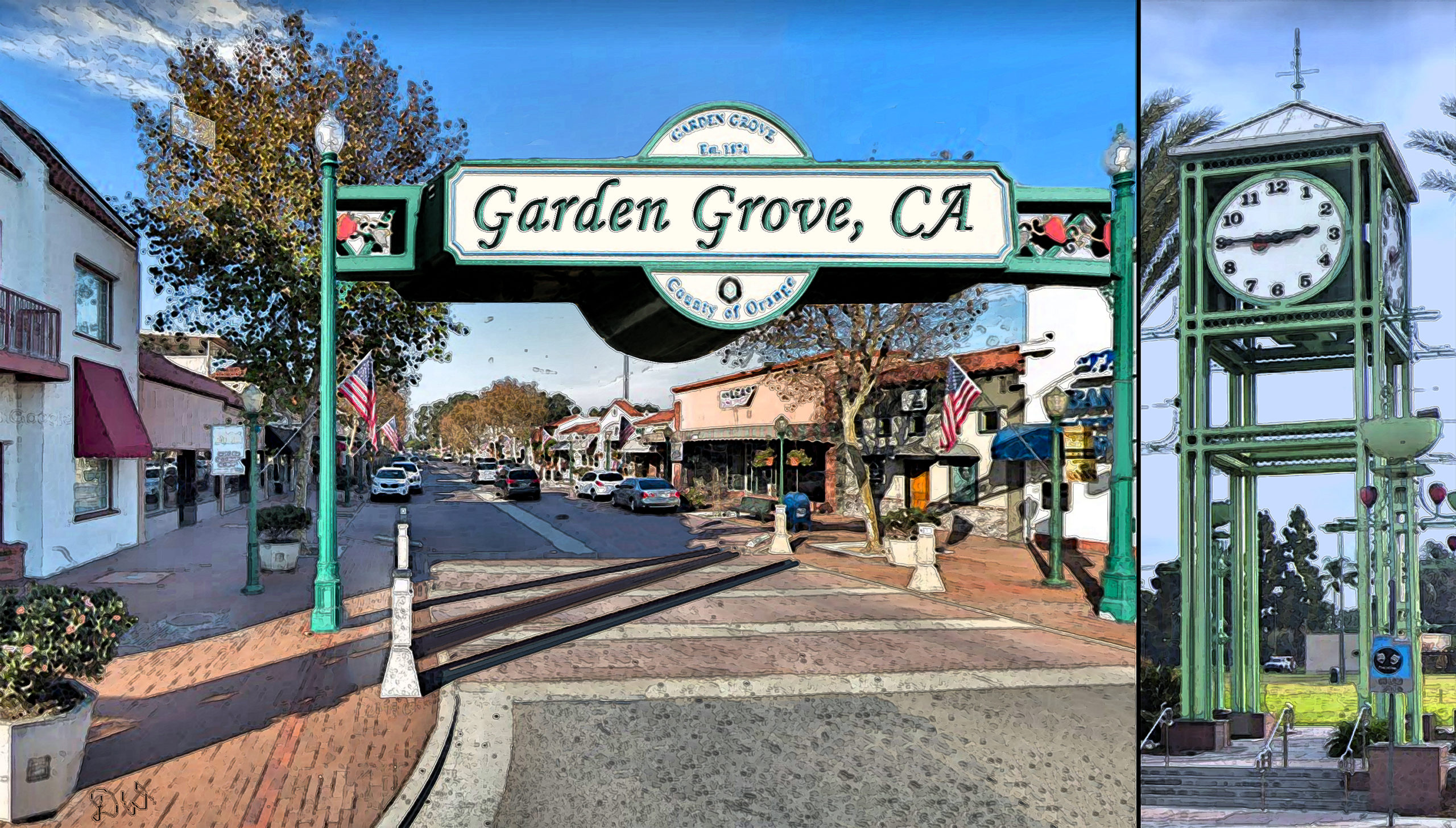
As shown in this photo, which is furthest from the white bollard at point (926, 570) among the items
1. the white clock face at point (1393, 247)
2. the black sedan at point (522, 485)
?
the black sedan at point (522, 485)

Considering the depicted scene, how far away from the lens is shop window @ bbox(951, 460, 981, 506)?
71.4 ft

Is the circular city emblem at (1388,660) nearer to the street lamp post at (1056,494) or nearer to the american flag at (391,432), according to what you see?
the street lamp post at (1056,494)

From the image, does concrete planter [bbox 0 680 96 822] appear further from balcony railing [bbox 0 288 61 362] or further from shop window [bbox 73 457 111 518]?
shop window [bbox 73 457 111 518]

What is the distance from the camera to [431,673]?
735 cm

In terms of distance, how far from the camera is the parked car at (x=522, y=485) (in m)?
36.1

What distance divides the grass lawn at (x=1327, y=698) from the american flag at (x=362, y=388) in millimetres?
14565

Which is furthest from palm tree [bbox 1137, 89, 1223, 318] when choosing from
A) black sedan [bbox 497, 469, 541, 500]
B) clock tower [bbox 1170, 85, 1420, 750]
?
black sedan [bbox 497, 469, 541, 500]

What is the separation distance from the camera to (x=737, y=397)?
30.6 metres

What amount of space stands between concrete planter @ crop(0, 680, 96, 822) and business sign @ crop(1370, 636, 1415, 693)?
10996 millimetres

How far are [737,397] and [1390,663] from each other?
2387 cm

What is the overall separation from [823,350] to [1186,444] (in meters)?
9.54

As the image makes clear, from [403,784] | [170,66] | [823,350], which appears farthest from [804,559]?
[170,66]
